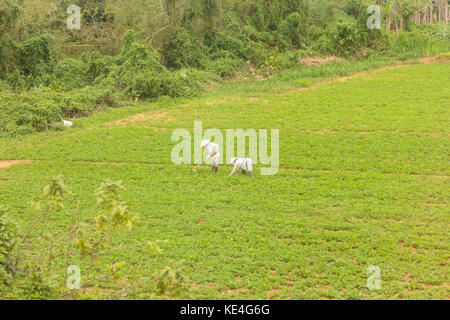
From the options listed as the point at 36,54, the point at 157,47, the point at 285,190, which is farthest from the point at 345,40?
the point at 285,190

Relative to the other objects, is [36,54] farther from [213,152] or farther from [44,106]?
[213,152]

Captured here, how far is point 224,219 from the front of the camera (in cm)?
1004

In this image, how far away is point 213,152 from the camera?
12.7 meters

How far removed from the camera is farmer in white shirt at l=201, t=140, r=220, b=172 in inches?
495

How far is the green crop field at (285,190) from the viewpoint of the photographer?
8.04 metres

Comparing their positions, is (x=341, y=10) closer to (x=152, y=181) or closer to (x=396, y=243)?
(x=152, y=181)

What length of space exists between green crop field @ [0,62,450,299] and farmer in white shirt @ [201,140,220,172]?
37cm

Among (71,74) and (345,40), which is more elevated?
(345,40)

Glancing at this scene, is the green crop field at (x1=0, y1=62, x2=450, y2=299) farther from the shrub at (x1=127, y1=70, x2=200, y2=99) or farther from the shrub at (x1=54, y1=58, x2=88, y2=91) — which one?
the shrub at (x1=54, y1=58, x2=88, y2=91)

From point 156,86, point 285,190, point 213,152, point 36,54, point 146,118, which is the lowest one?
point 285,190

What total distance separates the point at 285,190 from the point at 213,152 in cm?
228

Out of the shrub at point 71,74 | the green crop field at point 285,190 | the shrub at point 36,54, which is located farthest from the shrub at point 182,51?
the shrub at point 36,54
